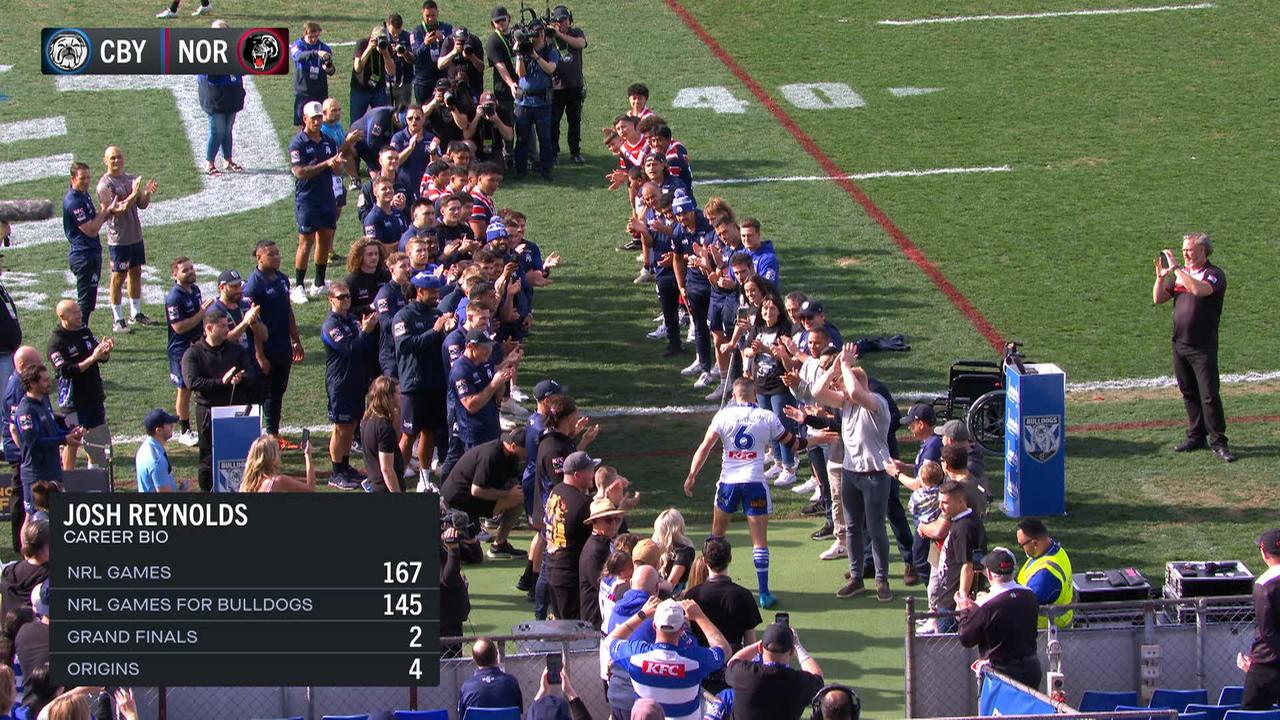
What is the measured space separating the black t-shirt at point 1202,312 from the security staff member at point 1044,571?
4565mm

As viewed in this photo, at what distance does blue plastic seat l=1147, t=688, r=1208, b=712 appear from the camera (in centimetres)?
1047

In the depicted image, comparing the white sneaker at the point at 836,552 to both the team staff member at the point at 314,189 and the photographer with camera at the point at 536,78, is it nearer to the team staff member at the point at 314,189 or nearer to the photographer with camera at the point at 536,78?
the team staff member at the point at 314,189

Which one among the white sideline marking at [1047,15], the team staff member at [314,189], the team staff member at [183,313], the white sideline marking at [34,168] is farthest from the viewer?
the white sideline marking at [1047,15]

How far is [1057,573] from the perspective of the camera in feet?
36.9

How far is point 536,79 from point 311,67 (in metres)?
3.00

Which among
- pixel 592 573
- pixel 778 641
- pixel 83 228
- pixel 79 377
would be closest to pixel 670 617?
pixel 778 641

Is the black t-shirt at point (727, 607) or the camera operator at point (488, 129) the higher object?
the camera operator at point (488, 129)

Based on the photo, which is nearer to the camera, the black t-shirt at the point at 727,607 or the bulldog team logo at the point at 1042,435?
the black t-shirt at the point at 727,607

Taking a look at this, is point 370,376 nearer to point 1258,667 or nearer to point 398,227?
point 398,227

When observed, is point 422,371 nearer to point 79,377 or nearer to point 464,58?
point 79,377

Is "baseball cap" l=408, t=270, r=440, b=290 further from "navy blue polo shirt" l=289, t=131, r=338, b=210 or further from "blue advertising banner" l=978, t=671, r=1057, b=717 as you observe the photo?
"blue advertising banner" l=978, t=671, r=1057, b=717

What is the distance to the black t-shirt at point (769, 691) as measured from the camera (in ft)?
32.1

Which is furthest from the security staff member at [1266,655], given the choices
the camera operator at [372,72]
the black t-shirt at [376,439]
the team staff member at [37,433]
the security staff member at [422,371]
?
the camera operator at [372,72]

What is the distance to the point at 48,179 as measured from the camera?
22703mm
